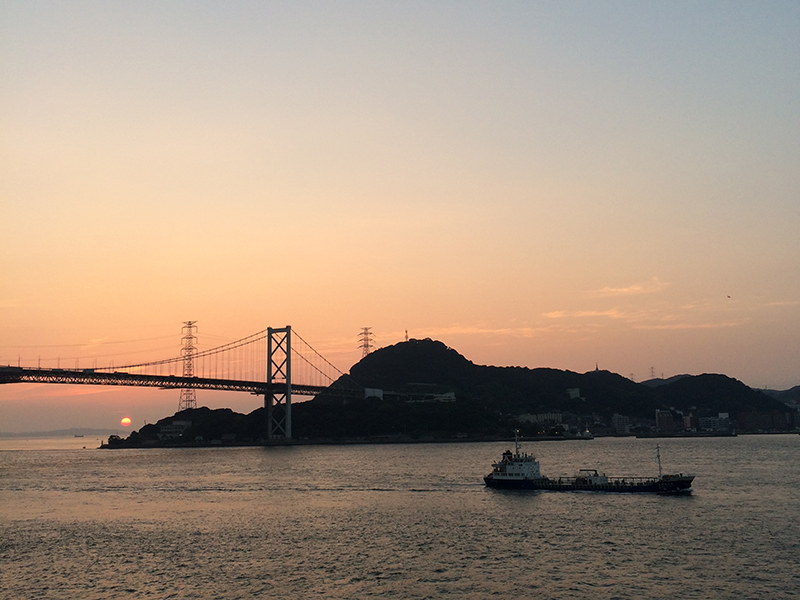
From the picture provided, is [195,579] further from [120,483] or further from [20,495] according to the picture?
[120,483]

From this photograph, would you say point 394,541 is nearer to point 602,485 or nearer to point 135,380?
point 602,485

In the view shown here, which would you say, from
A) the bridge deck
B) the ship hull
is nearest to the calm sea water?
the ship hull

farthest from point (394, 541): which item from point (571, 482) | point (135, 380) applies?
point (135, 380)

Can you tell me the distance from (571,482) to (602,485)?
3011 mm

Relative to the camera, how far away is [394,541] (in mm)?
38719

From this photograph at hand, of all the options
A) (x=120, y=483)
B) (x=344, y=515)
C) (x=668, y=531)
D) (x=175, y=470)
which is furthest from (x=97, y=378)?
(x=668, y=531)

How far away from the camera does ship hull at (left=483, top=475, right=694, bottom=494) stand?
55.4m

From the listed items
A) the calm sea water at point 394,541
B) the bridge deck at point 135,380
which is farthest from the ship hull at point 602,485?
the bridge deck at point 135,380

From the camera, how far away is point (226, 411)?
595 feet

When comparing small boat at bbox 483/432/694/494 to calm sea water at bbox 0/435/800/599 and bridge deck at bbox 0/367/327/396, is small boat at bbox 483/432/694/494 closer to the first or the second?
calm sea water at bbox 0/435/800/599

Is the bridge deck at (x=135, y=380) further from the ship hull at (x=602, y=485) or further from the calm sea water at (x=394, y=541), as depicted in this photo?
the ship hull at (x=602, y=485)

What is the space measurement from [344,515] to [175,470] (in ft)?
151

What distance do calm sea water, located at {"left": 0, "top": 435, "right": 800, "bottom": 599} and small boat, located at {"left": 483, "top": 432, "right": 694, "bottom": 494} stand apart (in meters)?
1.77

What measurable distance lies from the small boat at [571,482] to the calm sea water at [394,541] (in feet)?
5.81
